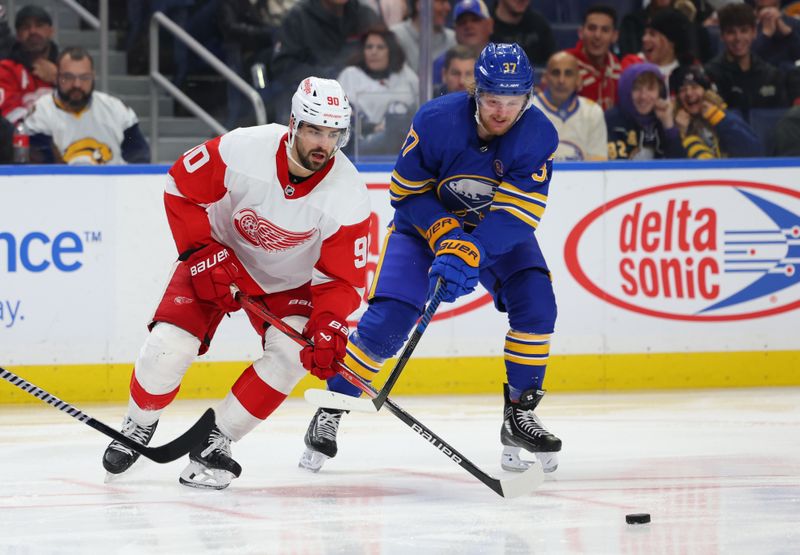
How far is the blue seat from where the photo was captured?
243 inches

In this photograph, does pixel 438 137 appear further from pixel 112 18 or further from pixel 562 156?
pixel 112 18

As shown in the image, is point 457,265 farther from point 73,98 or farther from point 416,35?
point 73,98

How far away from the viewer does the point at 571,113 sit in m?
6.13

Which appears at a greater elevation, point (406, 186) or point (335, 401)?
point (406, 186)

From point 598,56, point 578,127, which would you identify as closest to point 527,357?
point 578,127

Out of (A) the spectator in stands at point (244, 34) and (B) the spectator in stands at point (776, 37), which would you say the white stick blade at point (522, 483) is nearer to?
(A) the spectator in stands at point (244, 34)

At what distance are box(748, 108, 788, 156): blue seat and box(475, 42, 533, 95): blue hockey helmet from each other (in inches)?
107

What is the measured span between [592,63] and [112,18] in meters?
2.33

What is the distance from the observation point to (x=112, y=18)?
643 centimetres

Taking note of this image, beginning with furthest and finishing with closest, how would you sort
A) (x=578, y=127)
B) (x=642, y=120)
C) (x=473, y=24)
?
1. (x=473, y=24)
2. (x=642, y=120)
3. (x=578, y=127)

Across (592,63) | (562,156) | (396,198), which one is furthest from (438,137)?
(592,63)

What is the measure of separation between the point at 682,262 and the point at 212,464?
292 cm

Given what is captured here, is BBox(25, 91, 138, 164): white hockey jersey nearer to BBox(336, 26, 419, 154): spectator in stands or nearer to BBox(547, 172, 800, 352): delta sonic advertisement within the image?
BBox(336, 26, 419, 154): spectator in stands

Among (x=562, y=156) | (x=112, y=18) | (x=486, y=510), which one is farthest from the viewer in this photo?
(x=112, y=18)
